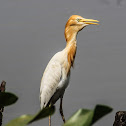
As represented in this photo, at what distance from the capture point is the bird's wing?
405cm

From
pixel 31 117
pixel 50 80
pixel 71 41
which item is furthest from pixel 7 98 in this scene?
pixel 71 41

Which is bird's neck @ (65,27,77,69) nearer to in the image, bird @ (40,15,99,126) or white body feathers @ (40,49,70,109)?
bird @ (40,15,99,126)

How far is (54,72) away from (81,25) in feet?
3.22

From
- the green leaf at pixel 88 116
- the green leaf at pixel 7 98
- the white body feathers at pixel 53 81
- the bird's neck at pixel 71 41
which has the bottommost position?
the green leaf at pixel 88 116

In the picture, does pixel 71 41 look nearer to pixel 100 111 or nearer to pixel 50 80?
pixel 50 80

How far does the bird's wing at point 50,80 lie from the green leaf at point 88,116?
361 cm

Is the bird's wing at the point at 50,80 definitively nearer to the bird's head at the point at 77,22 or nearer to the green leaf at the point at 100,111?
the bird's head at the point at 77,22

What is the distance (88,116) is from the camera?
41 cm

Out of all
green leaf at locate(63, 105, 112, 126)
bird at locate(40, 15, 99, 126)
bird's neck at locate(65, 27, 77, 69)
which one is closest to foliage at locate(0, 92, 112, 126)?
green leaf at locate(63, 105, 112, 126)

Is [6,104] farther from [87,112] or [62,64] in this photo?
[62,64]

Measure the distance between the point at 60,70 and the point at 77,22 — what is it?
0.89m

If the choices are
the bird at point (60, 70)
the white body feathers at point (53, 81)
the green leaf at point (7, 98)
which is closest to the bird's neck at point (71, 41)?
the bird at point (60, 70)

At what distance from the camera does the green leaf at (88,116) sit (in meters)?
0.40

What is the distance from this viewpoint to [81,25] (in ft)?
14.9
